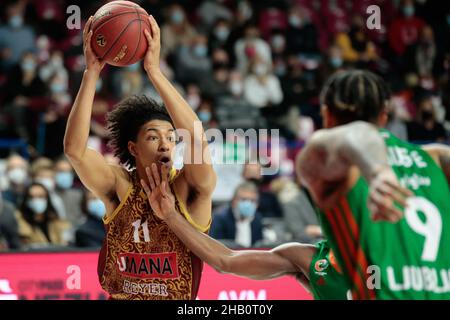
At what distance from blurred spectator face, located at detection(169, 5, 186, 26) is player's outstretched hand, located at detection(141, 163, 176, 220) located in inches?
351

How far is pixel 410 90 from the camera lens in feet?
41.5

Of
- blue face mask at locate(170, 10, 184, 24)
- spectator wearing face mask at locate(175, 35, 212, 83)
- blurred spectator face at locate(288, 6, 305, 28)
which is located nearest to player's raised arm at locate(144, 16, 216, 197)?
spectator wearing face mask at locate(175, 35, 212, 83)

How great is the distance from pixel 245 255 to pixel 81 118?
1050 millimetres

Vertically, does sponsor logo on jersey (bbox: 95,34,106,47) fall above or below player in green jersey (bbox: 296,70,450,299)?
above

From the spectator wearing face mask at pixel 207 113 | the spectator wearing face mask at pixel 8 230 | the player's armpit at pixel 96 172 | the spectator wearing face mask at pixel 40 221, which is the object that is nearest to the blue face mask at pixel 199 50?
the spectator wearing face mask at pixel 207 113

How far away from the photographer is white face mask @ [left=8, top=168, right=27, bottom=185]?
9.00m

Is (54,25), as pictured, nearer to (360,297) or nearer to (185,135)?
(185,135)

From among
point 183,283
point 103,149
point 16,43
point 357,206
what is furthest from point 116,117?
point 16,43

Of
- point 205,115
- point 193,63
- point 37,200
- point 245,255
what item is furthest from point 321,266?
point 193,63

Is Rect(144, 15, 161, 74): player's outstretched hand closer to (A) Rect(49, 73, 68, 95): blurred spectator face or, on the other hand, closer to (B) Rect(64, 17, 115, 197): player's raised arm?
(B) Rect(64, 17, 115, 197): player's raised arm

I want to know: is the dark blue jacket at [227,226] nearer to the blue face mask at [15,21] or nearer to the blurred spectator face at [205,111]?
the blurred spectator face at [205,111]

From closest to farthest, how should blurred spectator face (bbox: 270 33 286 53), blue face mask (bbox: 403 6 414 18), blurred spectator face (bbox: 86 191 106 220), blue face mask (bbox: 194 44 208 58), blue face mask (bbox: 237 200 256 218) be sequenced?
1. blurred spectator face (bbox: 86 191 106 220)
2. blue face mask (bbox: 237 200 256 218)
3. blue face mask (bbox: 194 44 208 58)
4. blurred spectator face (bbox: 270 33 286 53)
5. blue face mask (bbox: 403 6 414 18)

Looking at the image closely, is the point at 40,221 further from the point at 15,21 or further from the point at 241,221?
the point at 15,21

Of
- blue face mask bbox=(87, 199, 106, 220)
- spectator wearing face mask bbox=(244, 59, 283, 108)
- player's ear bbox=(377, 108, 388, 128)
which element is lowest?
player's ear bbox=(377, 108, 388, 128)
